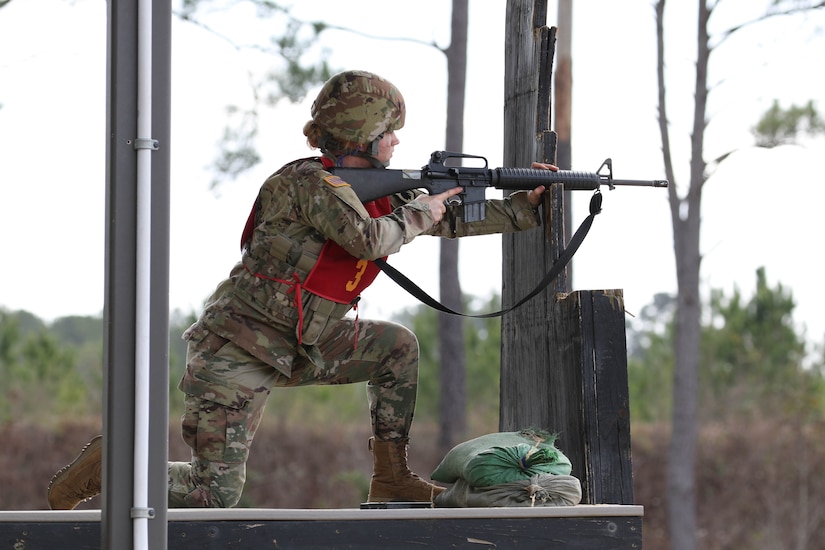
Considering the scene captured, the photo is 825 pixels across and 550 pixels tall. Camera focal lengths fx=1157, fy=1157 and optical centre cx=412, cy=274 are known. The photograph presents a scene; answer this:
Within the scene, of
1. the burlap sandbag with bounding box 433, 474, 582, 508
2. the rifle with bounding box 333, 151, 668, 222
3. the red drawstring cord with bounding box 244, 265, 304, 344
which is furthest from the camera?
the rifle with bounding box 333, 151, 668, 222

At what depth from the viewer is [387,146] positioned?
4125 millimetres

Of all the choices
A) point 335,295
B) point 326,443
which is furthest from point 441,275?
point 335,295

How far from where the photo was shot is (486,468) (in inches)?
150

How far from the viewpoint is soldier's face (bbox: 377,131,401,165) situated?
410 centimetres

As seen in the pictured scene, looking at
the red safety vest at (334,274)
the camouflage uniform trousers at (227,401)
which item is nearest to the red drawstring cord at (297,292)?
the red safety vest at (334,274)

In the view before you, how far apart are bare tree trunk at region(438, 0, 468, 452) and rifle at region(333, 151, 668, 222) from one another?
355 inches

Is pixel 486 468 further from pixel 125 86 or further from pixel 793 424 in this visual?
pixel 793 424

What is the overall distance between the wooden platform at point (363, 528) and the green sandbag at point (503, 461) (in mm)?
267

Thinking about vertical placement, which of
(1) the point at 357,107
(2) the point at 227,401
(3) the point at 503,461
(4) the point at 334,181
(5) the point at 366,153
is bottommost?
(3) the point at 503,461

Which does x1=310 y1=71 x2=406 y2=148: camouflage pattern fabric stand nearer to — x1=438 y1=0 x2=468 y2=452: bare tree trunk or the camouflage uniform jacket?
the camouflage uniform jacket

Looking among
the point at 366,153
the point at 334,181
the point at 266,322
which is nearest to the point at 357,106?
the point at 366,153

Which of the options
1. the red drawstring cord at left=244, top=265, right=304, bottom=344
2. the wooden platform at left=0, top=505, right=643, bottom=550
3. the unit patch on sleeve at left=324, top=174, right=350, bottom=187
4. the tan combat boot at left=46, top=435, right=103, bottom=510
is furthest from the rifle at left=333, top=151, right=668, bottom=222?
the tan combat boot at left=46, top=435, right=103, bottom=510

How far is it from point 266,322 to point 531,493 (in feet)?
3.44

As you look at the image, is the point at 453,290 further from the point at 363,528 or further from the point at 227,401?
the point at 363,528
